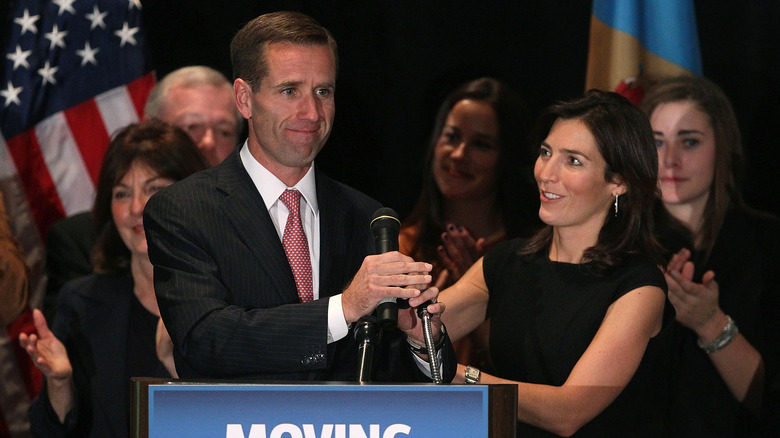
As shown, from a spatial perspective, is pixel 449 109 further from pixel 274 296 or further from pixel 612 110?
pixel 274 296

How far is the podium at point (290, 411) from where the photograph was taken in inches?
66.0

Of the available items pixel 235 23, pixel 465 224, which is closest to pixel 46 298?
pixel 235 23

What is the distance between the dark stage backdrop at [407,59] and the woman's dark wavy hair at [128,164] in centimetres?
100

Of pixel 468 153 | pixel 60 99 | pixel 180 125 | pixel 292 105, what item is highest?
pixel 60 99

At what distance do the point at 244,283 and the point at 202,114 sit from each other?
75.5 inches

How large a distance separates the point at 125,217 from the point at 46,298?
2.57ft

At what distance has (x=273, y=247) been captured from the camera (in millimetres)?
2221

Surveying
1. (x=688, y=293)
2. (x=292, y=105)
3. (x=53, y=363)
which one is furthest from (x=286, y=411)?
(x=688, y=293)

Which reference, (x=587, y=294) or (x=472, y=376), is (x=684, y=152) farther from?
(x=472, y=376)

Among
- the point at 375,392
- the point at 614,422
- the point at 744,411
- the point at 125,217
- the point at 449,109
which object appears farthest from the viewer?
the point at 449,109

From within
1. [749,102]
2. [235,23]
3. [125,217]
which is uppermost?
[235,23]

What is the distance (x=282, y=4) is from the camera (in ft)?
13.5

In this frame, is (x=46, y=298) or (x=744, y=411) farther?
(x=46, y=298)

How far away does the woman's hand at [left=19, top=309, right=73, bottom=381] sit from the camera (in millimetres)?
2984
